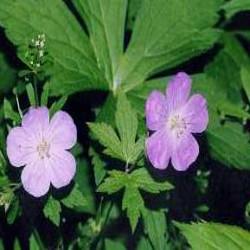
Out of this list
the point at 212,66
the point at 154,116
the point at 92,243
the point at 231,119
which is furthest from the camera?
the point at 212,66

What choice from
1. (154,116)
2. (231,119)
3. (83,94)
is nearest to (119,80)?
(83,94)

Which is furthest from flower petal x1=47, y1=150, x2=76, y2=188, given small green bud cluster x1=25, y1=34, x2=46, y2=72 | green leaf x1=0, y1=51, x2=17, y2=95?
green leaf x1=0, y1=51, x2=17, y2=95

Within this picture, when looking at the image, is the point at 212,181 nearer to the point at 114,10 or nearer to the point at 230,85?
the point at 230,85

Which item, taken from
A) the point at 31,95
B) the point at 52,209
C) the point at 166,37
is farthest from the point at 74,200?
the point at 166,37

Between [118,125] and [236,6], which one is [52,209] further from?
[236,6]

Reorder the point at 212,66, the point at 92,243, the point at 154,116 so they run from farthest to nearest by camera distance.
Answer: the point at 212,66 → the point at 92,243 → the point at 154,116

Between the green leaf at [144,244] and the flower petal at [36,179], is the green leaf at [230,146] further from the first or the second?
the flower petal at [36,179]

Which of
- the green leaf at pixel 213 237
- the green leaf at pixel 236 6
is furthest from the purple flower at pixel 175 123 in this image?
the green leaf at pixel 236 6
